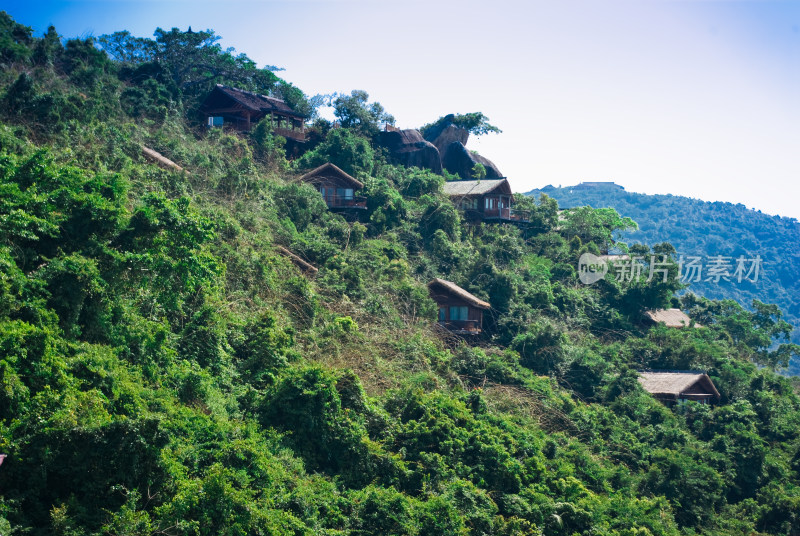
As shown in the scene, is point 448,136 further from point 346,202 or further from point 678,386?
point 678,386

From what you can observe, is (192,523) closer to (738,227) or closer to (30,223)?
(30,223)

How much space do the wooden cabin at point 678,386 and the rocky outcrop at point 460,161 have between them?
67.8 feet

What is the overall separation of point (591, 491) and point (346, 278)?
1154cm

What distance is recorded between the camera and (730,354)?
3497 centimetres

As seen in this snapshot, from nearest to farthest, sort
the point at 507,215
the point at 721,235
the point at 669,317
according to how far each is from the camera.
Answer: the point at 669,317 → the point at 507,215 → the point at 721,235

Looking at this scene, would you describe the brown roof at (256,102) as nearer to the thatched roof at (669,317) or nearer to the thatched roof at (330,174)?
the thatched roof at (330,174)

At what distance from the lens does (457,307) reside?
3055 cm

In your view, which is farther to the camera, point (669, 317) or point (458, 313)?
point (669, 317)

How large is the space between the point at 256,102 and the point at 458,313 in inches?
740

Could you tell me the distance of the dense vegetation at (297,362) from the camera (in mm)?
12352

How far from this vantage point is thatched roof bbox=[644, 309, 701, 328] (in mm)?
36656

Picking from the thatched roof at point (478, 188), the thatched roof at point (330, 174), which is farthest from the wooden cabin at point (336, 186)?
the thatched roof at point (478, 188)

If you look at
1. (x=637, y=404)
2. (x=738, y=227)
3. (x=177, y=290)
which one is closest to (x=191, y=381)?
(x=177, y=290)

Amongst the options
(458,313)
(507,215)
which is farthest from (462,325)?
(507,215)
